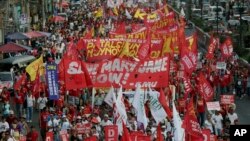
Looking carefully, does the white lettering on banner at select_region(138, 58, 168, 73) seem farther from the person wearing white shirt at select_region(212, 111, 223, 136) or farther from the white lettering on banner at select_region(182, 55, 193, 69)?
the white lettering on banner at select_region(182, 55, 193, 69)

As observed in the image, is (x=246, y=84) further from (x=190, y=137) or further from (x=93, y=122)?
(x=190, y=137)

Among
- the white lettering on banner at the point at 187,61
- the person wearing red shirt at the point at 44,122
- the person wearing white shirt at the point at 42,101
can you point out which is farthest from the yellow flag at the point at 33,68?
the white lettering on banner at the point at 187,61

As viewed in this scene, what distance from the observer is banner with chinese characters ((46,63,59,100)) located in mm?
21984

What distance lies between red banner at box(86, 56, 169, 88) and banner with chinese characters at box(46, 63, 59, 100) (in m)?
2.19

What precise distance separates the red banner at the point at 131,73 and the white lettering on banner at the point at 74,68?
10.3 inches

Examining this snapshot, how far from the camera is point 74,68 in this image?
20484 millimetres

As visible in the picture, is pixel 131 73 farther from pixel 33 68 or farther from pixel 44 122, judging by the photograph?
pixel 33 68

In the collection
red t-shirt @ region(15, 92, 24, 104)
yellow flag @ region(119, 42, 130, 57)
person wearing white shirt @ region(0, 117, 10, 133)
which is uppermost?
yellow flag @ region(119, 42, 130, 57)

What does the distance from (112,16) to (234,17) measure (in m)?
9.54

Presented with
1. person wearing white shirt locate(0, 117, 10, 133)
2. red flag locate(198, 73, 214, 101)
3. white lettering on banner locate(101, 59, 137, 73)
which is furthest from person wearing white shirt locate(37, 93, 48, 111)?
red flag locate(198, 73, 214, 101)

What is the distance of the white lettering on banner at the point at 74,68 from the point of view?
796 inches

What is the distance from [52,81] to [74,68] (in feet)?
5.92

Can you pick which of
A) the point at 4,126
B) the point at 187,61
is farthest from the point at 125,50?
Result: the point at 4,126

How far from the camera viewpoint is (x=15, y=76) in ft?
105
